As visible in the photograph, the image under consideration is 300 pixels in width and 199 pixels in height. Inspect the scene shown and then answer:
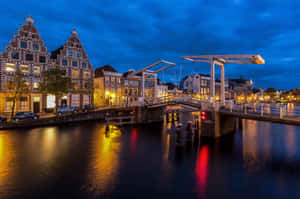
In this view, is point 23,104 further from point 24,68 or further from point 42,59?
point 42,59

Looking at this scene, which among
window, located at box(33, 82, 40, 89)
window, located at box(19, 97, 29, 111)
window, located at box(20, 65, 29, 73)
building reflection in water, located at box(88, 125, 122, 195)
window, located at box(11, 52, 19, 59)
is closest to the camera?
building reflection in water, located at box(88, 125, 122, 195)

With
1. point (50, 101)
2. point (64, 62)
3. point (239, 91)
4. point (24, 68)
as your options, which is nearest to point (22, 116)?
point (50, 101)

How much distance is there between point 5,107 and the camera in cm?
3173

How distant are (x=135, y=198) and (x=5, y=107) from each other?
35.3 metres

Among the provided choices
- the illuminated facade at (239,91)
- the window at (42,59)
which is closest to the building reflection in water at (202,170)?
the window at (42,59)

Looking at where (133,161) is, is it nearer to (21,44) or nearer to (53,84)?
(53,84)

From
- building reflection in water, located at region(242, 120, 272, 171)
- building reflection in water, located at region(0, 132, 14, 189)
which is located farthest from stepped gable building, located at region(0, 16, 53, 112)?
building reflection in water, located at region(242, 120, 272, 171)

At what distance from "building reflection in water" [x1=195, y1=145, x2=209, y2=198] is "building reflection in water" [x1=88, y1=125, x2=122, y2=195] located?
4.49 m

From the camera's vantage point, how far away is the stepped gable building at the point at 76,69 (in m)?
39.1

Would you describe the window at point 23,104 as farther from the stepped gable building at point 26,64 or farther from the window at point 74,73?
the window at point 74,73

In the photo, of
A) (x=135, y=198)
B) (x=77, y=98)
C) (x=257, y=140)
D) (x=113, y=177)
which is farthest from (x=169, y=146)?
(x=77, y=98)

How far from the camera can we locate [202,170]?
11188 mm

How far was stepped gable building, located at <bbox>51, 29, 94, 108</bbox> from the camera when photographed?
39.1 m

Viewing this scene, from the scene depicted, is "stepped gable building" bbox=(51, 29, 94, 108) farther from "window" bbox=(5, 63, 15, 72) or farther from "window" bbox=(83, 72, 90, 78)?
"window" bbox=(5, 63, 15, 72)
